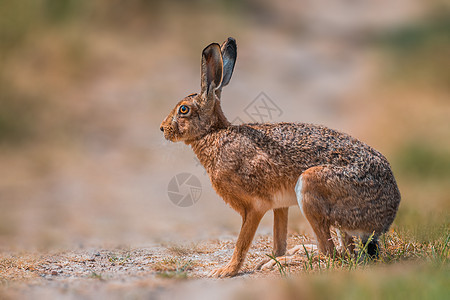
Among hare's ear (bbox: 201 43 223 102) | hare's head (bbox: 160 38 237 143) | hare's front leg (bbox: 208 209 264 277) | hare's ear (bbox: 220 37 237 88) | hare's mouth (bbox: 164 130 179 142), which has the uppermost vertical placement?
hare's ear (bbox: 220 37 237 88)

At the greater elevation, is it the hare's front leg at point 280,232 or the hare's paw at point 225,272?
the hare's front leg at point 280,232

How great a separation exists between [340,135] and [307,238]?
199 centimetres

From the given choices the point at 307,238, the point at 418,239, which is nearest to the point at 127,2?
the point at 307,238

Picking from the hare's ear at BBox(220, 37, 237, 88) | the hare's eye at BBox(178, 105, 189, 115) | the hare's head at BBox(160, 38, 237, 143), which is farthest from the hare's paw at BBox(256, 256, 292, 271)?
the hare's ear at BBox(220, 37, 237, 88)

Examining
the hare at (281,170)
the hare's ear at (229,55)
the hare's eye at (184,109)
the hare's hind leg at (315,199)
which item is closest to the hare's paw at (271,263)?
the hare at (281,170)

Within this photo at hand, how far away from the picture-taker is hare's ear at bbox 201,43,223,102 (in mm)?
6145

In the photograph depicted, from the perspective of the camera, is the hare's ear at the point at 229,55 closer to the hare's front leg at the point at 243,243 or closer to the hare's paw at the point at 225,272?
the hare's front leg at the point at 243,243

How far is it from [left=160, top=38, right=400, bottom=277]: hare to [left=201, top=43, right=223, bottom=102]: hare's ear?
0.01 metres

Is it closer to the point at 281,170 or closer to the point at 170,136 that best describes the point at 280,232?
the point at 281,170

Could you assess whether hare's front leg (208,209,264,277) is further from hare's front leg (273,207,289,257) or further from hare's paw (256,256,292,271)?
hare's front leg (273,207,289,257)

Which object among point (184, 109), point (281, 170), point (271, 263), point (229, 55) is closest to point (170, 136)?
point (184, 109)

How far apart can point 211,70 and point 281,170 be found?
1294 millimetres

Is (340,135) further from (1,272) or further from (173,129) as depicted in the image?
(1,272)

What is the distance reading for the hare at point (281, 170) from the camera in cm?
558
